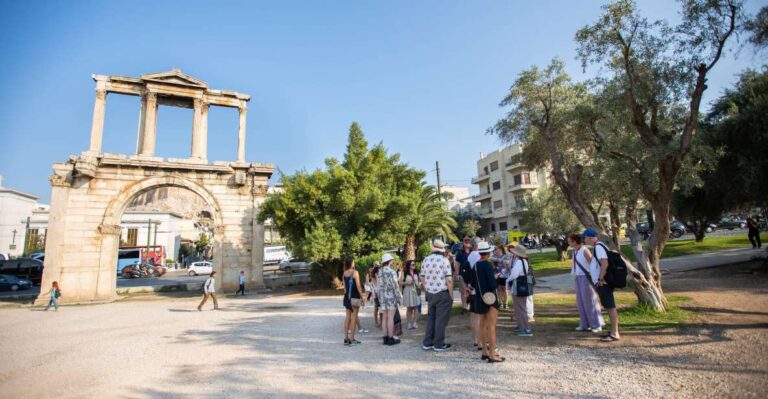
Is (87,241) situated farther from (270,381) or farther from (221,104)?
(270,381)

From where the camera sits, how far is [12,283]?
26875 millimetres

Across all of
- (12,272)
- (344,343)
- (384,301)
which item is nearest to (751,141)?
(384,301)

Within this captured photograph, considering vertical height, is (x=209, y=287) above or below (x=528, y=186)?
below

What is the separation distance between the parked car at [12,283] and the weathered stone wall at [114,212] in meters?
14.4

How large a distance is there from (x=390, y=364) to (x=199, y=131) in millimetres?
20284

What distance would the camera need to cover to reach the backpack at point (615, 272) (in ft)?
20.7

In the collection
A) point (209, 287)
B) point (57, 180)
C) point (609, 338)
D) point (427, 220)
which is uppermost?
point (57, 180)

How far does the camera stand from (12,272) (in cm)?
3034

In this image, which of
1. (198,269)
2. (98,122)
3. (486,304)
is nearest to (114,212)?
(98,122)

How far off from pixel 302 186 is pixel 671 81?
15.5 m

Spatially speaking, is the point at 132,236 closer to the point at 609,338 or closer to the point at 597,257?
the point at 597,257

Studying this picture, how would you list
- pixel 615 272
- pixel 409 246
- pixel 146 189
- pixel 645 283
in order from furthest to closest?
1. pixel 409 246
2. pixel 146 189
3. pixel 645 283
4. pixel 615 272

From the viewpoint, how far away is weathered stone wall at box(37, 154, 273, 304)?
18231 millimetres

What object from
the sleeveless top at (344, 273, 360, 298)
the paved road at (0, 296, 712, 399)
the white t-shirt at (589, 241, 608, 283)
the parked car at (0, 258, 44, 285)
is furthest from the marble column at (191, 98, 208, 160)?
the parked car at (0, 258, 44, 285)
